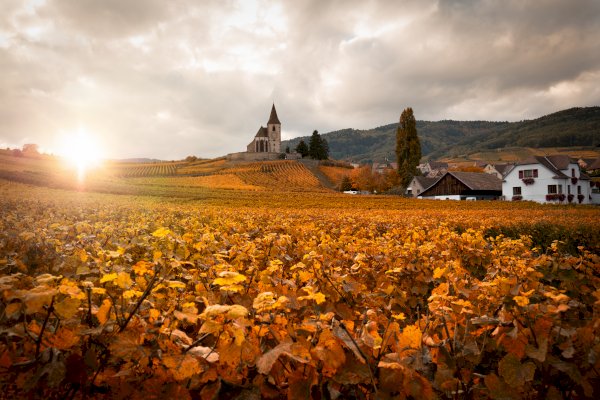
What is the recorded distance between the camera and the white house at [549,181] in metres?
51.4

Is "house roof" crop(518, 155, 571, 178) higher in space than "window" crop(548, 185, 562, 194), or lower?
higher

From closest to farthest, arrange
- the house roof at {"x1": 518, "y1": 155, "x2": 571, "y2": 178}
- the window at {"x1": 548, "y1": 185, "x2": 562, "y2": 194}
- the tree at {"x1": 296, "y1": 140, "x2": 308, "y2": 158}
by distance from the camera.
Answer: the window at {"x1": 548, "y1": 185, "x2": 562, "y2": 194}
the house roof at {"x1": 518, "y1": 155, "x2": 571, "y2": 178}
the tree at {"x1": 296, "y1": 140, "x2": 308, "y2": 158}

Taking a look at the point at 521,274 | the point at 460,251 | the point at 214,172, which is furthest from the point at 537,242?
the point at 214,172

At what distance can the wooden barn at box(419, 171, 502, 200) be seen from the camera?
5884 centimetres

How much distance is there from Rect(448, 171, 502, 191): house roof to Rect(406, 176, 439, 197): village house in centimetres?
759

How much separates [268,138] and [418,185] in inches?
2665

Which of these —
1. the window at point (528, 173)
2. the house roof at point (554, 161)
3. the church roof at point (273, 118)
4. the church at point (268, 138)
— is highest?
the church roof at point (273, 118)

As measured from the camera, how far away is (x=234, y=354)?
1503 mm

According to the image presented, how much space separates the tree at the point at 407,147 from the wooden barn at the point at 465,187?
765cm

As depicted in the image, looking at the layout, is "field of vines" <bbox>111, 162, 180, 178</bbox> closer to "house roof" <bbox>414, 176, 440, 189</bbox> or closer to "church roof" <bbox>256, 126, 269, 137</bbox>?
"church roof" <bbox>256, 126, 269, 137</bbox>

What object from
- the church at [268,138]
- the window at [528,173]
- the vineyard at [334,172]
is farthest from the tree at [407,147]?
the church at [268,138]

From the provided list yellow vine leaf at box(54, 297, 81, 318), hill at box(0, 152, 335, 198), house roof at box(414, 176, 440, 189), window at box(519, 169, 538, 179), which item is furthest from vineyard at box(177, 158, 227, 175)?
yellow vine leaf at box(54, 297, 81, 318)

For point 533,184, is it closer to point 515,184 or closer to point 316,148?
point 515,184

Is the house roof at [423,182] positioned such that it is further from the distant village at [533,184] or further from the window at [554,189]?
the window at [554,189]
